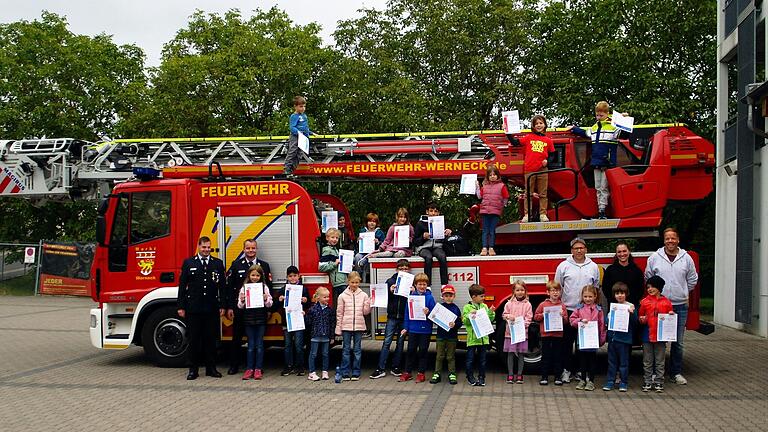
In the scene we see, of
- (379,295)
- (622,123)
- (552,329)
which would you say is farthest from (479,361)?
(622,123)

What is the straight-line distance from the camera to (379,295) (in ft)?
35.5

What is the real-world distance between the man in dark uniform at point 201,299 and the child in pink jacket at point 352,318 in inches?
62.8

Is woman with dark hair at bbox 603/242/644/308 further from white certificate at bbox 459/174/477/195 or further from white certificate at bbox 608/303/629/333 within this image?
white certificate at bbox 459/174/477/195

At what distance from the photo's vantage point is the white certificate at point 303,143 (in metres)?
11.6

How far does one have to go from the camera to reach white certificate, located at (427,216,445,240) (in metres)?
10.9

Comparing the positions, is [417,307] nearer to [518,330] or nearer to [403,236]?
[403,236]

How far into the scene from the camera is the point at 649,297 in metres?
10.0

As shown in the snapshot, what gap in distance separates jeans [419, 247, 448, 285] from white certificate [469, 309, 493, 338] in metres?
0.75

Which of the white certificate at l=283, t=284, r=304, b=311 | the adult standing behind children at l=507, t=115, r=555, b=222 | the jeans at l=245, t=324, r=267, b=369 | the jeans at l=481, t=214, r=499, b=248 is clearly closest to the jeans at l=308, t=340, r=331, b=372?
the white certificate at l=283, t=284, r=304, b=311

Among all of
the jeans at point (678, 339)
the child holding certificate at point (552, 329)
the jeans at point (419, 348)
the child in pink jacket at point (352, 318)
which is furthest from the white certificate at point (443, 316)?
the jeans at point (678, 339)

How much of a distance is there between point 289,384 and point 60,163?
5.35m

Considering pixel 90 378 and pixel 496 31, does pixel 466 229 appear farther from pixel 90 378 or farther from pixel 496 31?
pixel 496 31

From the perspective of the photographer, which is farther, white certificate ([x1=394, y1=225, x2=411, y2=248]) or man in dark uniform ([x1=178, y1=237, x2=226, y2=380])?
white certificate ([x1=394, y1=225, x2=411, y2=248])

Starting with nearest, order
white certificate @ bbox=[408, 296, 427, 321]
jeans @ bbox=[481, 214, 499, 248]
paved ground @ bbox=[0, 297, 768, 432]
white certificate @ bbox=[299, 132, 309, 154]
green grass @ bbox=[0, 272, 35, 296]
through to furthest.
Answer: paved ground @ bbox=[0, 297, 768, 432] < white certificate @ bbox=[408, 296, 427, 321] < jeans @ bbox=[481, 214, 499, 248] < white certificate @ bbox=[299, 132, 309, 154] < green grass @ bbox=[0, 272, 35, 296]
